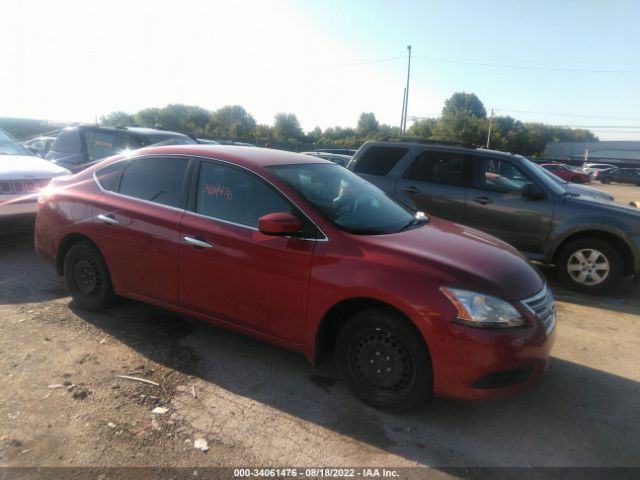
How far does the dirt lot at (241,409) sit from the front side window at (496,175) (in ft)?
8.78

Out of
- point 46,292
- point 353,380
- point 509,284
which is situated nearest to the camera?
point 509,284

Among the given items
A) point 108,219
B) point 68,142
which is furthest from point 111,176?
point 68,142

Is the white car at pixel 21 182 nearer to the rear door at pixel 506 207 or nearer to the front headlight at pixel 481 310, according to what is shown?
the front headlight at pixel 481 310

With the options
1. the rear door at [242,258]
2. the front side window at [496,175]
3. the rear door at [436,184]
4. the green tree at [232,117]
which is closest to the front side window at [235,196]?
the rear door at [242,258]

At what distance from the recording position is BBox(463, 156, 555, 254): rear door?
6109 millimetres

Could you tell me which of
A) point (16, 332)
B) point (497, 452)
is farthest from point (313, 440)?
point (16, 332)

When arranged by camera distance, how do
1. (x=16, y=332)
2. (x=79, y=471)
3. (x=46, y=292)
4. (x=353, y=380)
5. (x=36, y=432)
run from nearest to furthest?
(x=79, y=471), (x=36, y=432), (x=353, y=380), (x=16, y=332), (x=46, y=292)

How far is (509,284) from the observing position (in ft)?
9.71

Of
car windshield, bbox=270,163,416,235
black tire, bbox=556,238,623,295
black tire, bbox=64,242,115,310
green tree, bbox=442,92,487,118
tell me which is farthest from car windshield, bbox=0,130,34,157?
green tree, bbox=442,92,487,118

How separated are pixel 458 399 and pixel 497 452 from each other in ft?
1.21

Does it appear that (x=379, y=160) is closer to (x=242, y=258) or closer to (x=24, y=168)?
(x=242, y=258)

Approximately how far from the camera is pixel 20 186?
19.7 feet

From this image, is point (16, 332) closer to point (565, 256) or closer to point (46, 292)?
point (46, 292)

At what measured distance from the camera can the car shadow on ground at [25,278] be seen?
477 cm
